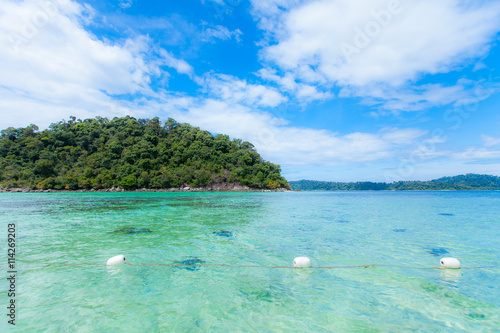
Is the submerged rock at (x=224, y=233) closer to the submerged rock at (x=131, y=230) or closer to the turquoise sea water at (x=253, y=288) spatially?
the turquoise sea water at (x=253, y=288)

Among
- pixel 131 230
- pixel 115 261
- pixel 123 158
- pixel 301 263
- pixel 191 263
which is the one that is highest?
pixel 123 158

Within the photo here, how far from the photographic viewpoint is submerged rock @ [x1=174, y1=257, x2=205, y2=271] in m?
7.37

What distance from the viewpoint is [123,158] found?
332 ft

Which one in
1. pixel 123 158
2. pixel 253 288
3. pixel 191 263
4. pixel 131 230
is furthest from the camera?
pixel 123 158

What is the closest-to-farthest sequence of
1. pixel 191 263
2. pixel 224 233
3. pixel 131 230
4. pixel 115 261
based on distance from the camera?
pixel 115 261 < pixel 191 263 < pixel 224 233 < pixel 131 230

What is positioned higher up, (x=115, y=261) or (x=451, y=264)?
(x=451, y=264)

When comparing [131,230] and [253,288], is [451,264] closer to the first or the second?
[253,288]

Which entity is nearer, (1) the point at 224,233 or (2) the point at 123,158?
(1) the point at 224,233

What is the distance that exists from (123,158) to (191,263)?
108m

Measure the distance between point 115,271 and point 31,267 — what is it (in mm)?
2860

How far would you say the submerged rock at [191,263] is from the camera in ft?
24.2

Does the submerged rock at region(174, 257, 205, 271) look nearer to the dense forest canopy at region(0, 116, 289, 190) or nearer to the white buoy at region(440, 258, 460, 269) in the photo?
the white buoy at region(440, 258, 460, 269)

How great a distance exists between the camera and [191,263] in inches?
306

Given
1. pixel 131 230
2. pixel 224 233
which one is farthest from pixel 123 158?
pixel 224 233
